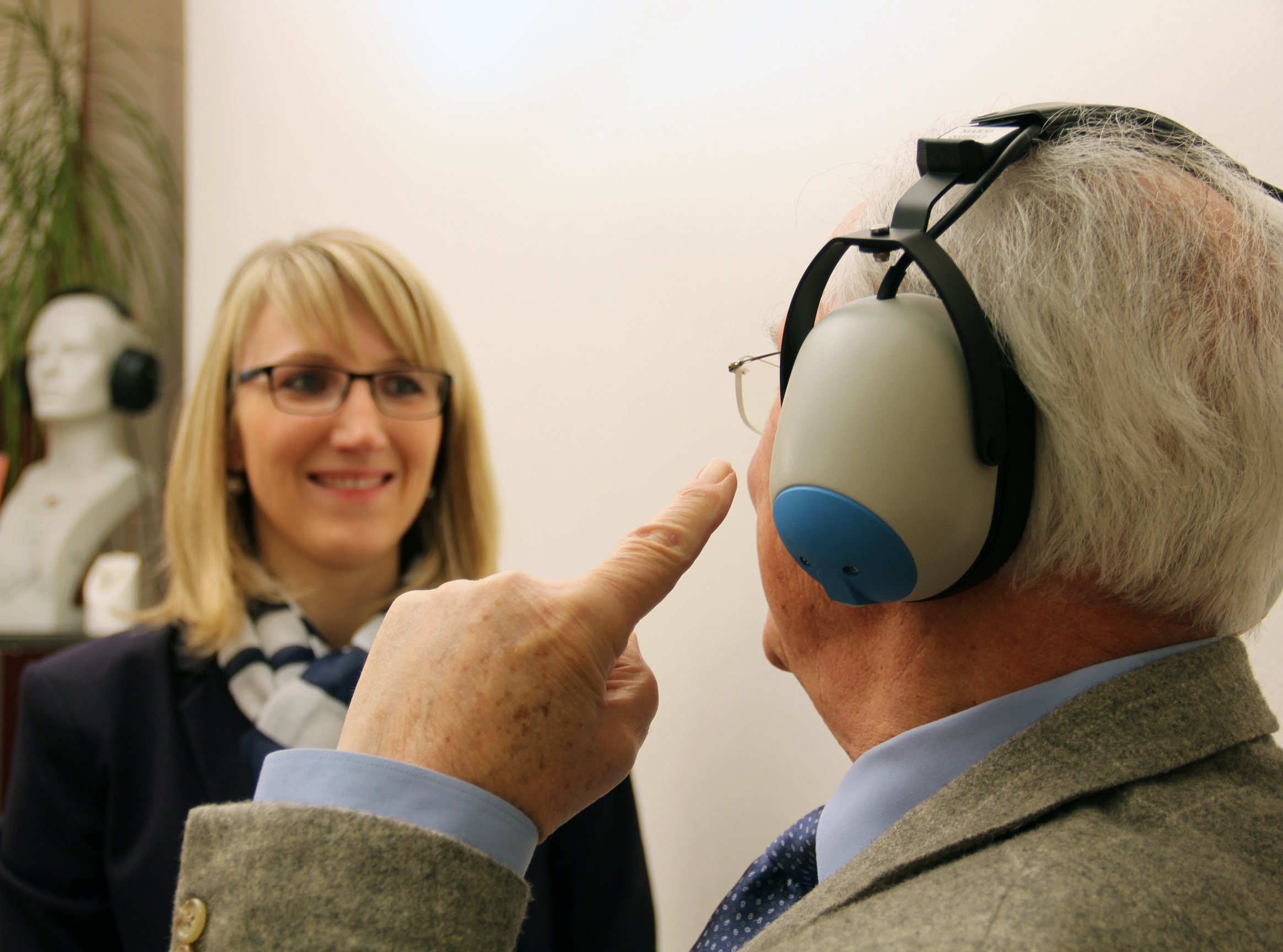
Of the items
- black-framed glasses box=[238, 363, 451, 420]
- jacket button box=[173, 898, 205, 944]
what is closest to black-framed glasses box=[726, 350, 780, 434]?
jacket button box=[173, 898, 205, 944]

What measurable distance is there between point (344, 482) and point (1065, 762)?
1.02 metres

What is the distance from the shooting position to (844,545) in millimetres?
533

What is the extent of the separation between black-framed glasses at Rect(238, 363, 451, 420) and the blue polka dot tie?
80 cm

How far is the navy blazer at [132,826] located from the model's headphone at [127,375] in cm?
112

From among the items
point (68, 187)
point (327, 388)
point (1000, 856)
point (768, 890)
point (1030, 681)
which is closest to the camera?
point (1000, 856)

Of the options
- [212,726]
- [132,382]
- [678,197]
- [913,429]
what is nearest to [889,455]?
[913,429]

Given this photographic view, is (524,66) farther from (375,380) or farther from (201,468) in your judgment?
(201,468)

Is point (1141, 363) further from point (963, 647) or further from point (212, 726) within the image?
point (212, 726)

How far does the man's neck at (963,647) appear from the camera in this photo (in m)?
0.56

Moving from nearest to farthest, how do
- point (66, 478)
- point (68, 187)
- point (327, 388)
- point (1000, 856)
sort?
point (1000, 856) < point (327, 388) < point (66, 478) < point (68, 187)

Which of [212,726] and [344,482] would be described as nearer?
[212,726]

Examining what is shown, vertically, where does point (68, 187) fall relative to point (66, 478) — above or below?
above

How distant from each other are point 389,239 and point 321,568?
738mm

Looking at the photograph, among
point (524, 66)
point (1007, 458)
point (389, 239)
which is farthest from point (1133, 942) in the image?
point (389, 239)
